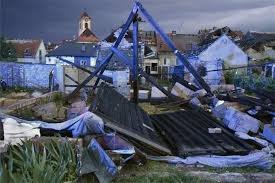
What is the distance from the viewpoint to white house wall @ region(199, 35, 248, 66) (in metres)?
38.1

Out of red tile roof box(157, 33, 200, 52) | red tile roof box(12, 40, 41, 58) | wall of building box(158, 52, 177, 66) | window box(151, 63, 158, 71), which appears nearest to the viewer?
window box(151, 63, 158, 71)

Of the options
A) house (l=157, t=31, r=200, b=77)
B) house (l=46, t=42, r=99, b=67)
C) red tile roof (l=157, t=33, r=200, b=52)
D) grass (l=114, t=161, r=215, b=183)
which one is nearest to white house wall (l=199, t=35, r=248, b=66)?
house (l=157, t=31, r=200, b=77)

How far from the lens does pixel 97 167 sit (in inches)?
247

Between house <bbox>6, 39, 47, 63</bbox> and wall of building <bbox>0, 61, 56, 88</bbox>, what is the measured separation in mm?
35230

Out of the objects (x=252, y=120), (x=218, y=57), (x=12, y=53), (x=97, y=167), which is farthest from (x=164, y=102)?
(x=12, y=53)

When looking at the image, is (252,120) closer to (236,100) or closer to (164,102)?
(236,100)

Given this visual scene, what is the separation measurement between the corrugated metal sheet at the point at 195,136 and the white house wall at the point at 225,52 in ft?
84.3

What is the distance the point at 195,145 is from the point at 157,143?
936 millimetres

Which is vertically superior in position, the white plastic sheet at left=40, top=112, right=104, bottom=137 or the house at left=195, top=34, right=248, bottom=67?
the house at left=195, top=34, right=248, bottom=67

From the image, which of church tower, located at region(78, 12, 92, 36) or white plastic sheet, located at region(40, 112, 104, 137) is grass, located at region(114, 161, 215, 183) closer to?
white plastic sheet, located at region(40, 112, 104, 137)

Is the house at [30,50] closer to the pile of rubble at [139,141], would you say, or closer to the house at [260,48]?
the house at [260,48]

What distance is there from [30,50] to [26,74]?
3832 centimetres

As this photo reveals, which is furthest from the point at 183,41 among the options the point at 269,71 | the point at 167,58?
the point at 269,71

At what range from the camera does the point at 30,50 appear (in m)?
64.6
